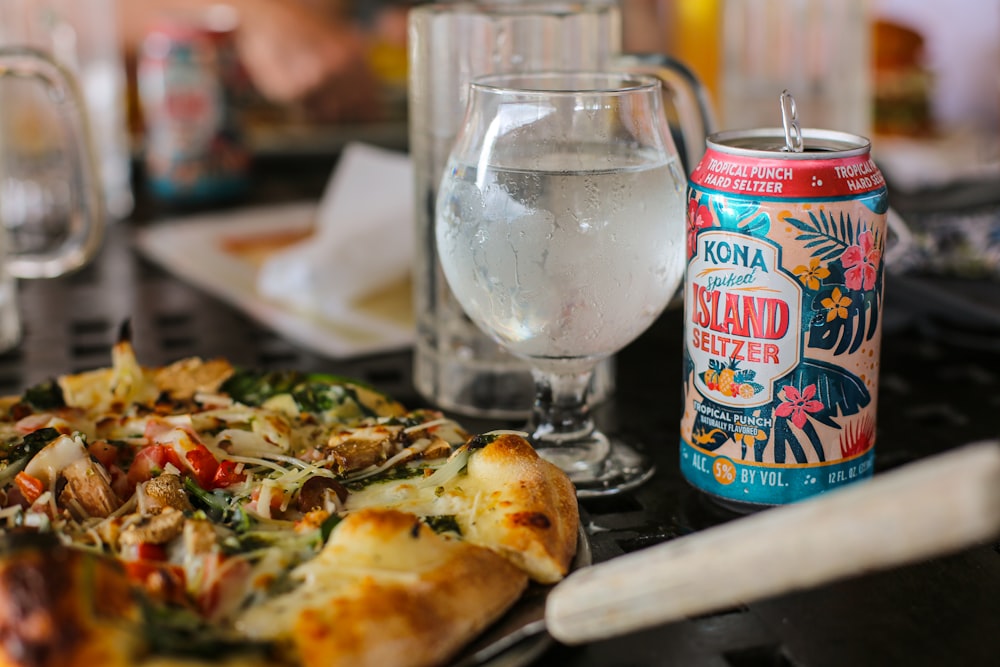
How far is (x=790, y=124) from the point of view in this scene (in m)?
0.73

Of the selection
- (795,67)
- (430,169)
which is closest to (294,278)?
(430,169)

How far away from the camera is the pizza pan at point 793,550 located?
0.43 metres

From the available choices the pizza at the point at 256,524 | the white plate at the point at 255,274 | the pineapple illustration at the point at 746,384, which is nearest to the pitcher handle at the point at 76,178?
the white plate at the point at 255,274

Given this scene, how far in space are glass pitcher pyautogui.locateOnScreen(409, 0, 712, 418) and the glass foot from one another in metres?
0.14

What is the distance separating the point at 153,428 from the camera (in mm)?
745

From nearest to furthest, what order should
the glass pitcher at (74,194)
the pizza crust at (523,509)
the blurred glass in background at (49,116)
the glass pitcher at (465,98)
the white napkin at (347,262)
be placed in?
the pizza crust at (523,509) < the glass pitcher at (465,98) < the glass pitcher at (74,194) < the white napkin at (347,262) < the blurred glass in background at (49,116)

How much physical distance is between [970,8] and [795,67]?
50.0 inches

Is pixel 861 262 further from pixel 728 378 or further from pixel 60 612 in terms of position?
pixel 60 612

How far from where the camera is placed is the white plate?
120 cm

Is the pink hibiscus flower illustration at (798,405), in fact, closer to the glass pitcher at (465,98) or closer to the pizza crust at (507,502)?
the pizza crust at (507,502)

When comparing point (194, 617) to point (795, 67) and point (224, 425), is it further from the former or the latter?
point (795, 67)

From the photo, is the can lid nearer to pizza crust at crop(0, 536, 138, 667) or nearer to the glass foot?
the glass foot

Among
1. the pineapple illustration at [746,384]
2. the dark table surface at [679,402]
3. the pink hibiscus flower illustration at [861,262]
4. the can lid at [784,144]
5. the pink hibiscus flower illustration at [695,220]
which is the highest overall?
the can lid at [784,144]

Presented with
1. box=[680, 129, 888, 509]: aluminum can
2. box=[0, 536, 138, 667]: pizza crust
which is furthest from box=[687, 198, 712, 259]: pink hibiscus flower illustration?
box=[0, 536, 138, 667]: pizza crust
